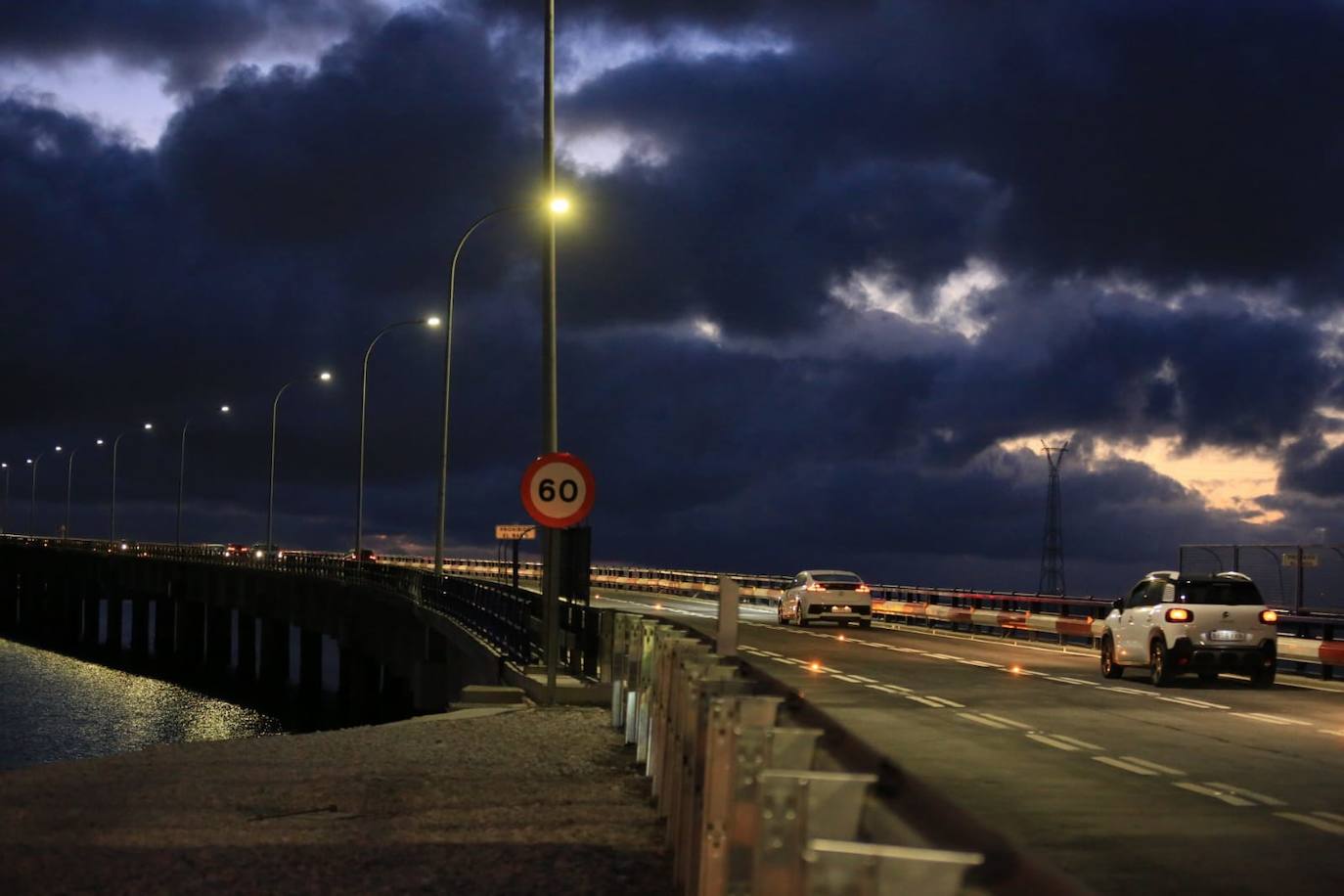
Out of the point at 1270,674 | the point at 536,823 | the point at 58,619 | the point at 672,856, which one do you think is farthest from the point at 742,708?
the point at 58,619

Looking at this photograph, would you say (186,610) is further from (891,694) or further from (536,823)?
(536,823)

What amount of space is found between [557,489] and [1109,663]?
13173 millimetres

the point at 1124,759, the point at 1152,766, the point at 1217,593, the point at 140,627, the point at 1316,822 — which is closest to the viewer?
the point at 1316,822

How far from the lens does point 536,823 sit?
1164 cm

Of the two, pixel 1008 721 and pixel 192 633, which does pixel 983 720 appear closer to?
pixel 1008 721

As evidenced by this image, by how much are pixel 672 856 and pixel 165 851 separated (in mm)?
3075

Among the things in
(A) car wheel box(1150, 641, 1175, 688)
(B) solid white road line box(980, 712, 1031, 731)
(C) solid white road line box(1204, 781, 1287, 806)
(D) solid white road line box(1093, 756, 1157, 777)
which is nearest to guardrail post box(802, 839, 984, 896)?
(C) solid white road line box(1204, 781, 1287, 806)

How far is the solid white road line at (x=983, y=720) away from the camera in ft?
62.8

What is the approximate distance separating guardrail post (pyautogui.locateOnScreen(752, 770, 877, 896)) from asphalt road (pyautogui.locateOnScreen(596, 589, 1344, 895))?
399cm

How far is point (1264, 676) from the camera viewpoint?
27.0 meters

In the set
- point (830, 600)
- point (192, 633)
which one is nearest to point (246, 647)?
point (192, 633)

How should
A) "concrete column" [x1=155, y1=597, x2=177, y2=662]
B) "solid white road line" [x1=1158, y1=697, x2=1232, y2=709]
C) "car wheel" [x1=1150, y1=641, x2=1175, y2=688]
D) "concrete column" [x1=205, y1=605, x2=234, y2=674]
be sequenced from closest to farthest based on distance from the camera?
"solid white road line" [x1=1158, y1=697, x2=1232, y2=709] → "car wheel" [x1=1150, y1=641, x2=1175, y2=688] → "concrete column" [x1=205, y1=605, x2=234, y2=674] → "concrete column" [x1=155, y1=597, x2=177, y2=662]

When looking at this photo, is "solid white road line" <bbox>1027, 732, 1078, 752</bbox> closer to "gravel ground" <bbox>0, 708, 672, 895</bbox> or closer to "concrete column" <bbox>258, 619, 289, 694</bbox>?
"gravel ground" <bbox>0, 708, 672, 895</bbox>

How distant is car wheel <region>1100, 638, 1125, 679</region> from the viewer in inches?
1125
